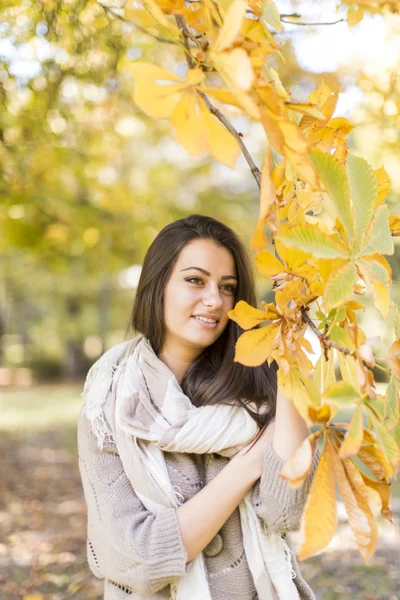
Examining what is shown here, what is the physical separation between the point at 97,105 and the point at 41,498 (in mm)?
3652

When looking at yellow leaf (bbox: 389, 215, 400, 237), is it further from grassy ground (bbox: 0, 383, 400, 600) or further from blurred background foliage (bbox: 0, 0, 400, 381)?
grassy ground (bbox: 0, 383, 400, 600)

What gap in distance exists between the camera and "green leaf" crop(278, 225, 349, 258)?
2.07 feet

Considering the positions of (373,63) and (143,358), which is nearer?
(143,358)

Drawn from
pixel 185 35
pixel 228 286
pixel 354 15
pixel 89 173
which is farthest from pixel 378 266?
pixel 89 173

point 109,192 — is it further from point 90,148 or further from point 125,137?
point 125,137

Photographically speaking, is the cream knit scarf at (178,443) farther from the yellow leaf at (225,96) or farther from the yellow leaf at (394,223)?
the yellow leaf at (225,96)

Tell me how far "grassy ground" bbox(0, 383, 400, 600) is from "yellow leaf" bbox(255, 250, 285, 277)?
9.82ft

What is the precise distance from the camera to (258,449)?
142 cm

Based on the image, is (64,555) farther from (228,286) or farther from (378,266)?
(378,266)

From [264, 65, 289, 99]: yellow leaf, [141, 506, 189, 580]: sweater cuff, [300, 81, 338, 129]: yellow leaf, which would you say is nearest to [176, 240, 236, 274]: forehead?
[141, 506, 189, 580]: sweater cuff

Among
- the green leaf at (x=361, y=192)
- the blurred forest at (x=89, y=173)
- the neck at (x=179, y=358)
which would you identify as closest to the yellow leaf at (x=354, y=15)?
the blurred forest at (x=89, y=173)

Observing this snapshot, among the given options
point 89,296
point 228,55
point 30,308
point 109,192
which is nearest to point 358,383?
point 228,55

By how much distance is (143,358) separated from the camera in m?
1.76

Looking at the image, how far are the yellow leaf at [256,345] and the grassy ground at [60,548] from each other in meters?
2.94
